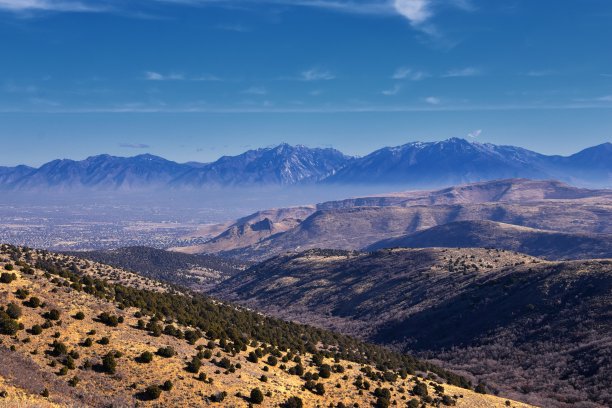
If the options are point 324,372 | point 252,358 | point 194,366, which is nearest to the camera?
point 194,366

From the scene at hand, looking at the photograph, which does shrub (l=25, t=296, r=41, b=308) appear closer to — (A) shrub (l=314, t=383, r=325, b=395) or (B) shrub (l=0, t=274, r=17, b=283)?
(B) shrub (l=0, t=274, r=17, b=283)

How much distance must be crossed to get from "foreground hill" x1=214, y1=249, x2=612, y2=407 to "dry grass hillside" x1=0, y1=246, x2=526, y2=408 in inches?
888

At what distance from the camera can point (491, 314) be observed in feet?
356

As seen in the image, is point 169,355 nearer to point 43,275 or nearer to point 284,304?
point 43,275

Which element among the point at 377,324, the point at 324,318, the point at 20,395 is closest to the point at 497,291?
the point at 377,324

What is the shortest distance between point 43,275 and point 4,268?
396cm

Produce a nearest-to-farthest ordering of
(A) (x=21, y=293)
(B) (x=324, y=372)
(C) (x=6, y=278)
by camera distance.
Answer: (A) (x=21, y=293) < (C) (x=6, y=278) < (B) (x=324, y=372)

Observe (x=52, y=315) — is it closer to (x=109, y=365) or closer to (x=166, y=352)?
(x=109, y=365)

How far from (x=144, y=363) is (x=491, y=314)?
8690 cm

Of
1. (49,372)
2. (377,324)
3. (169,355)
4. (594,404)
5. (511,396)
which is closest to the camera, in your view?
(49,372)

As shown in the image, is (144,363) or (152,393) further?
(144,363)

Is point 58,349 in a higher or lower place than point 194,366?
higher

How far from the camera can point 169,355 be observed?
1705 inches

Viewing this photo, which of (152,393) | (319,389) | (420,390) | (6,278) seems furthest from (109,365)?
(420,390)
